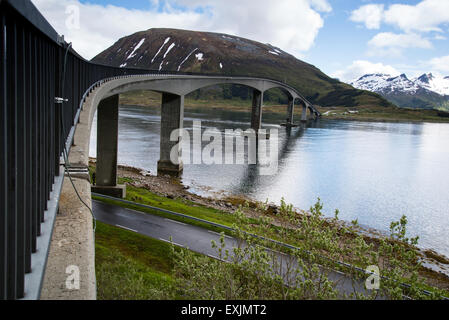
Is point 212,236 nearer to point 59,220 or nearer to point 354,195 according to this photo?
point 59,220

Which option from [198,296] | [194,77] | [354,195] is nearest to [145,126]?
[194,77]

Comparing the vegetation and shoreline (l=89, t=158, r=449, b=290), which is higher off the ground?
the vegetation

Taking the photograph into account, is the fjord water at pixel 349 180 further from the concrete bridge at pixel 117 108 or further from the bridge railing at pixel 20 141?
the bridge railing at pixel 20 141

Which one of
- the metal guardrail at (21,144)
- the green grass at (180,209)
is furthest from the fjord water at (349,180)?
the metal guardrail at (21,144)

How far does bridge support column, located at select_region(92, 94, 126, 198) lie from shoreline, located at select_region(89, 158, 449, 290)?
6.14 m

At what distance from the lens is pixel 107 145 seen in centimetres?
3456

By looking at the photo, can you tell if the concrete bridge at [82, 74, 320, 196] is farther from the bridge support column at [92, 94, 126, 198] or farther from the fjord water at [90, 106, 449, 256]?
the fjord water at [90, 106, 449, 256]

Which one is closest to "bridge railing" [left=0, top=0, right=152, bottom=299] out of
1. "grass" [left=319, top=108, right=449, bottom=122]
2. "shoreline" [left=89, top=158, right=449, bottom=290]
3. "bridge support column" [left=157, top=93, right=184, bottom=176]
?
"shoreline" [left=89, top=158, right=449, bottom=290]

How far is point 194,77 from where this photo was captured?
206 feet

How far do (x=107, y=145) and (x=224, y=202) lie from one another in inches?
467

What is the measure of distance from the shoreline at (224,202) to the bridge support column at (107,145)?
20.2 ft

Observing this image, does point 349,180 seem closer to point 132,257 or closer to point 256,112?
point 132,257

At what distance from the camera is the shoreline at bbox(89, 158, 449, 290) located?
26.6 m

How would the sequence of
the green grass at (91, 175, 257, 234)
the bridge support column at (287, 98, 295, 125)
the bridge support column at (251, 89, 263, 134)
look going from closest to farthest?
1. the green grass at (91, 175, 257, 234)
2. the bridge support column at (251, 89, 263, 134)
3. the bridge support column at (287, 98, 295, 125)
